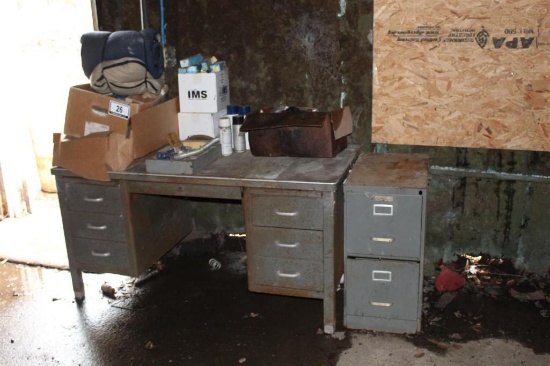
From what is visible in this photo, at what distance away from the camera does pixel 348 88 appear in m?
3.43

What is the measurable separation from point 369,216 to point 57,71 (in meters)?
3.23

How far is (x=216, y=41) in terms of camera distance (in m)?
3.58

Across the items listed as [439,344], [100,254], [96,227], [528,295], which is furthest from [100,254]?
[528,295]

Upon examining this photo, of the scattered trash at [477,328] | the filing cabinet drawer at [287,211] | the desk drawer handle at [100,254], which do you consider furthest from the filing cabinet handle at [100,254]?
the scattered trash at [477,328]

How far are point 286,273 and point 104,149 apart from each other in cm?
116

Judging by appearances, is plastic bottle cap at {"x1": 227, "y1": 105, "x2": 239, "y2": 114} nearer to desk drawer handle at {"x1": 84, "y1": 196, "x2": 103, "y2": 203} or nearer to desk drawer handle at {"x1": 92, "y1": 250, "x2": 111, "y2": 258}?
desk drawer handle at {"x1": 84, "y1": 196, "x2": 103, "y2": 203}

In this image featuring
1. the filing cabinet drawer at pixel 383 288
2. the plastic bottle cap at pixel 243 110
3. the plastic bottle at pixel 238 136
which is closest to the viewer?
the filing cabinet drawer at pixel 383 288

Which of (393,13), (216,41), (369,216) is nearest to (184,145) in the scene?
(216,41)

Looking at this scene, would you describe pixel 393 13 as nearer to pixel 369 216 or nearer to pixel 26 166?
pixel 369 216

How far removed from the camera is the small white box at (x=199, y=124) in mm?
3396

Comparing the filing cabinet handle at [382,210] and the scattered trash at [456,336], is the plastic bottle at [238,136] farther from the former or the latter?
the scattered trash at [456,336]

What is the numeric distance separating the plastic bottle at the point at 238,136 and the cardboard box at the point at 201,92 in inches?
6.9

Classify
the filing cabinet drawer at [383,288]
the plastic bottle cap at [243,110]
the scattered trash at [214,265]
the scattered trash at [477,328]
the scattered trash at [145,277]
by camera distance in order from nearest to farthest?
the filing cabinet drawer at [383,288] → the scattered trash at [477,328] → the plastic bottle cap at [243,110] → the scattered trash at [145,277] → the scattered trash at [214,265]

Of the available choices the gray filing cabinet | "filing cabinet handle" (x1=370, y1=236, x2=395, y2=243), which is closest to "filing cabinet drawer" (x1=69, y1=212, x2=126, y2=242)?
the gray filing cabinet
